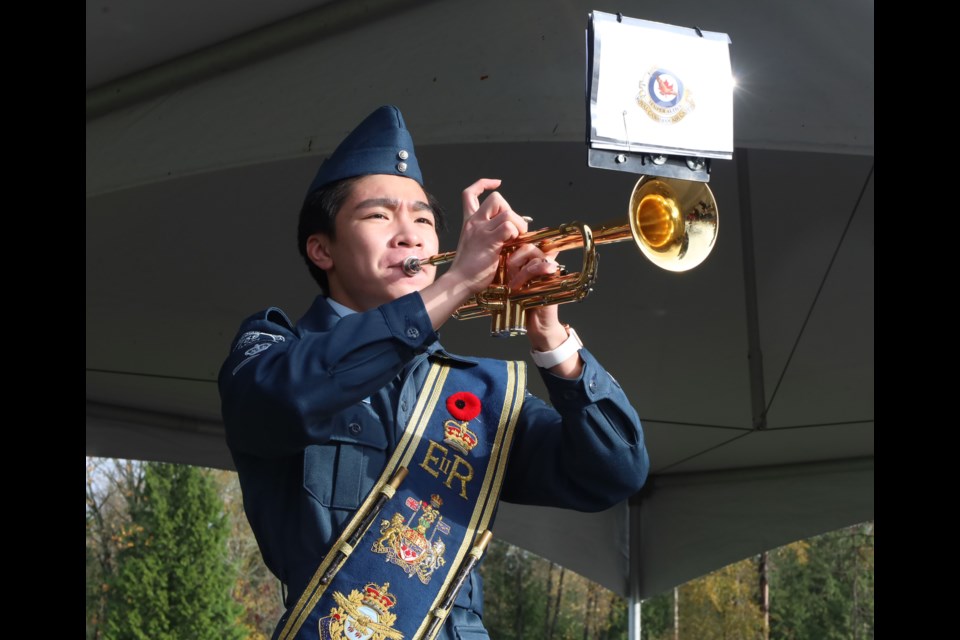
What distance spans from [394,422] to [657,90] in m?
0.86

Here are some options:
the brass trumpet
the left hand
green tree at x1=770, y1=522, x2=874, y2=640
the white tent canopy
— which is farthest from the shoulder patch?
green tree at x1=770, y1=522, x2=874, y2=640

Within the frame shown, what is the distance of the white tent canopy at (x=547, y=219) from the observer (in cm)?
359

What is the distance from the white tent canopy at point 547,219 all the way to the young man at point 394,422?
2.95ft

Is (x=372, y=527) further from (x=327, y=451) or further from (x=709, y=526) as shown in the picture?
(x=709, y=526)

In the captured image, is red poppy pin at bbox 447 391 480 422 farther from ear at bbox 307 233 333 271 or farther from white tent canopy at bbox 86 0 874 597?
white tent canopy at bbox 86 0 874 597

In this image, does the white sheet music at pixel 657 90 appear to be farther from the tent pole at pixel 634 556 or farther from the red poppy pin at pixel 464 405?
the tent pole at pixel 634 556

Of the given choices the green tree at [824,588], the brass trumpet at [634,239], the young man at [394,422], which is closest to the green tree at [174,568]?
the green tree at [824,588]

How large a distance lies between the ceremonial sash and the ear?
335mm

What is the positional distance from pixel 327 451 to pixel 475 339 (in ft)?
11.6

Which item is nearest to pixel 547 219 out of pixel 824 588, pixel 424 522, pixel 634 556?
pixel 424 522

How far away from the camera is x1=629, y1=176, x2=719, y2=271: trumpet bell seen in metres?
2.59

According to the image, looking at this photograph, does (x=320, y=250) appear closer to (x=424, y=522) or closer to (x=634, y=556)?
(x=424, y=522)

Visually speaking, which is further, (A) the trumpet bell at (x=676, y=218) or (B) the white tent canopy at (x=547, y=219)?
(B) the white tent canopy at (x=547, y=219)
